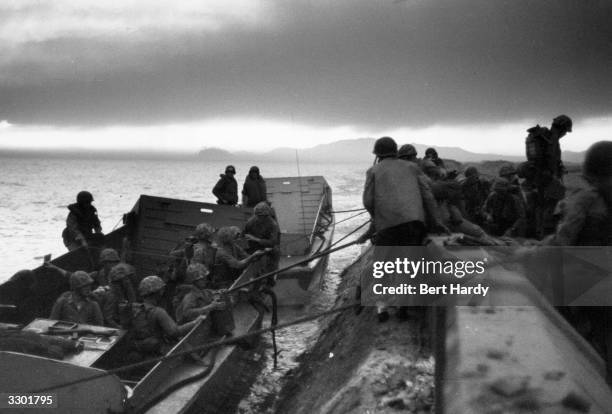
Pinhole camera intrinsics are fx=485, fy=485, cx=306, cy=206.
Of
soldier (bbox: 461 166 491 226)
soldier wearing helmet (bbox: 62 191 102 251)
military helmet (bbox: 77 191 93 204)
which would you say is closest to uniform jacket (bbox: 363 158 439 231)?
soldier (bbox: 461 166 491 226)

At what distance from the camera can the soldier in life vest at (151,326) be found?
5848mm

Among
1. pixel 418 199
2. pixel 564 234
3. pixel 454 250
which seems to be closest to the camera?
pixel 564 234

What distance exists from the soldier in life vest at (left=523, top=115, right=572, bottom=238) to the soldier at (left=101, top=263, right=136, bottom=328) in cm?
633

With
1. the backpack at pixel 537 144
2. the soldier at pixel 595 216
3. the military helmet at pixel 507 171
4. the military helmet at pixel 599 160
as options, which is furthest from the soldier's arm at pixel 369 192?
the military helmet at pixel 507 171

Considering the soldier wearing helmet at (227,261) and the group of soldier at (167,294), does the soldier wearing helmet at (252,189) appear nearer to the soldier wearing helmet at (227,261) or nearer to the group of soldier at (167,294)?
the group of soldier at (167,294)

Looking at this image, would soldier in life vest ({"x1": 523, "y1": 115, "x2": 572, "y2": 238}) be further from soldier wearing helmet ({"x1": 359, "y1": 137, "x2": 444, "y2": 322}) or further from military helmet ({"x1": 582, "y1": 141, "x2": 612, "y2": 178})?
military helmet ({"x1": 582, "y1": 141, "x2": 612, "y2": 178})

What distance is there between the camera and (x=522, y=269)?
412 centimetres

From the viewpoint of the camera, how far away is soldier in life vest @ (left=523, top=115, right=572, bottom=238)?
25.0 feet

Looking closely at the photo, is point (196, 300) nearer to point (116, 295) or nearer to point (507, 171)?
point (116, 295)

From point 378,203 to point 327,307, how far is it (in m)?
8.31

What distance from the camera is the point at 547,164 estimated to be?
7727 millimetres

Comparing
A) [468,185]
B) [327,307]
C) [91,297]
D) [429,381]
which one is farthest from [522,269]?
[327,307]

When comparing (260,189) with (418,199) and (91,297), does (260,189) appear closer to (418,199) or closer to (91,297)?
(91,297)

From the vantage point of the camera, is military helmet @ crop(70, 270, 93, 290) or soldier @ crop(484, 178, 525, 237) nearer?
military helmet @ crop(70, 270, 93, 290)
